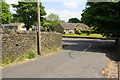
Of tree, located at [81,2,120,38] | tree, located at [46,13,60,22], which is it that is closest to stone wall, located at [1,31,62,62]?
tree, located at [81,2,120,38]

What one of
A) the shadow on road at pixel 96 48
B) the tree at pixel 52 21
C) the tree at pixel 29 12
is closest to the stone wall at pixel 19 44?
the shadow on road at pixel 96 48

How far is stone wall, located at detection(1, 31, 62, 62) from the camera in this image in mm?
10281

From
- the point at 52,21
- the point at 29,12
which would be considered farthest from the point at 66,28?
the point at 29,12

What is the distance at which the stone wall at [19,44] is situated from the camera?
10.3 metres

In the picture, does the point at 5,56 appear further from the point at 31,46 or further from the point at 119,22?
the point at 119,22

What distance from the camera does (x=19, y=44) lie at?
11.9 m

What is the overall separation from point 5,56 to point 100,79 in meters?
5.78

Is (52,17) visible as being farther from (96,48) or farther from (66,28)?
(96,48)

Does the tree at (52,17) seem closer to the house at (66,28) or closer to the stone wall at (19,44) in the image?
the house at (66,28)

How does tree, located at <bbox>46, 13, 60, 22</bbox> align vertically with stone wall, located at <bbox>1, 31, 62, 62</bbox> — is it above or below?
above

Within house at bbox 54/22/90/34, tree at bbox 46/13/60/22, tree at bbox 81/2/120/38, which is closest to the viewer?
tree at bbox 81/2/120/38

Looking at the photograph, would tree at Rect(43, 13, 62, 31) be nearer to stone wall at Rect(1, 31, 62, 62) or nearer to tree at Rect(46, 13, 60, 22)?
tree at Rect(46, 13, 60, 22)

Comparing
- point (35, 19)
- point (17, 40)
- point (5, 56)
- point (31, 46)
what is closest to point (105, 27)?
point (31, 46)

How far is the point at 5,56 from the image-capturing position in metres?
10.1
